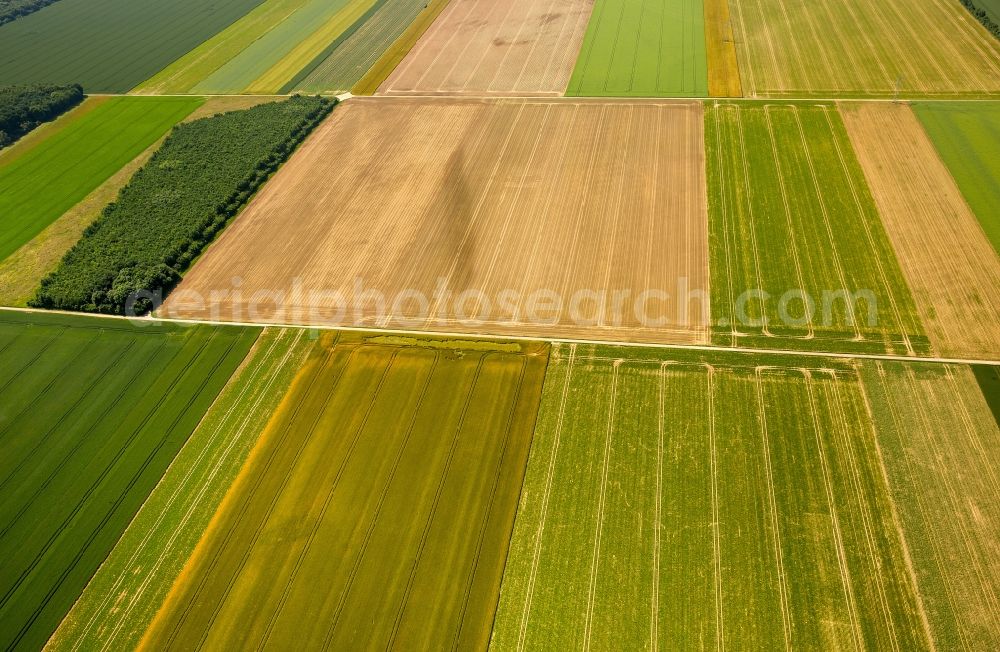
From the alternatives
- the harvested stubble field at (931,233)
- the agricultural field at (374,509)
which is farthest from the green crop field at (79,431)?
the harvested stubble field at (931,233)

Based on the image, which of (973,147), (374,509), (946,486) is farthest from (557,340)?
(973,147)

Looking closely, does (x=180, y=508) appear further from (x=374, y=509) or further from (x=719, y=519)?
(x=719, y=519)

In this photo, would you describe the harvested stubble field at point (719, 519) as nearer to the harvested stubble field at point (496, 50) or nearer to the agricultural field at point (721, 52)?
the agricultural field at point (721, 52)

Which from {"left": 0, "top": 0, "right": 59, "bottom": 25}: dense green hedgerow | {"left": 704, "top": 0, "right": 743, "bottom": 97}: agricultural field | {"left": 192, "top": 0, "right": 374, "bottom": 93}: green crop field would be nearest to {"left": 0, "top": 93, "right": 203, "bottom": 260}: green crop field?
{"left": 192, "top": 0, "right": 374, "bottom": 93}: green crop field

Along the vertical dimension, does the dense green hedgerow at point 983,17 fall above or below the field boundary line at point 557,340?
above

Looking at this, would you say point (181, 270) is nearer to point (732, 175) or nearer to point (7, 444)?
point (7, 444)

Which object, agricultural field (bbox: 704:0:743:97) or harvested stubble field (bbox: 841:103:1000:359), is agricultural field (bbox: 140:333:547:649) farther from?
agricultural field (bbox: 704:0:743:97)
